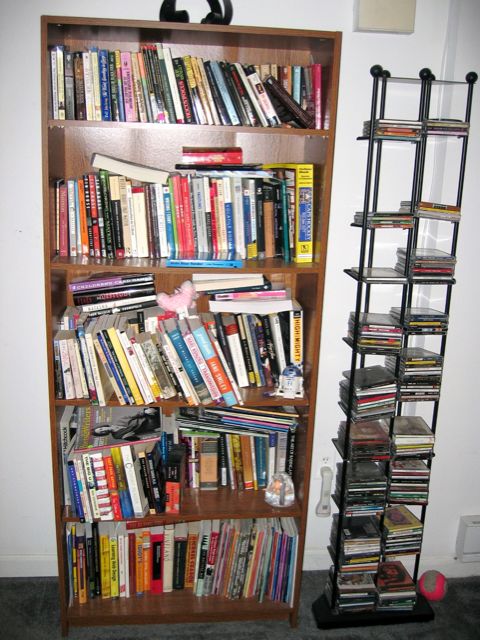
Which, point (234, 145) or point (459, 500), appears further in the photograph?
point (459, 500)

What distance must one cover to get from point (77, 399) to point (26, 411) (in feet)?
1.59

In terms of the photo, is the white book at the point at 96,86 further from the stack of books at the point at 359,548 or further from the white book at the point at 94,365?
the stack of books at the point at 359,548

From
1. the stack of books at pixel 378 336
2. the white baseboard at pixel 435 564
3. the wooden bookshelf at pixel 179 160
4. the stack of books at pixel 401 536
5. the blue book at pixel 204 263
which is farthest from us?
the white baseboard at pixel 435 564

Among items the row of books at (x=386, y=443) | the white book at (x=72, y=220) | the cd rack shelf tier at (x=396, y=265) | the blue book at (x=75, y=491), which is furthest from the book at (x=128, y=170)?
the row of books at (x=386, y=443)

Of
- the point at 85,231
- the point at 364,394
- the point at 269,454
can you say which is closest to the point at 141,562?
the point at 269,454

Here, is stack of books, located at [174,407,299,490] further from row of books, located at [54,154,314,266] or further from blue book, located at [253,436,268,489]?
row of books, located at [54,154,314,266]

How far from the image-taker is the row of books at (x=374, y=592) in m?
2.08

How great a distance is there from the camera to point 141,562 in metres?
2.09

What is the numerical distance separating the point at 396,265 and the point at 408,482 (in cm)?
82

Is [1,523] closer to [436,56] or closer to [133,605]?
[133,605]

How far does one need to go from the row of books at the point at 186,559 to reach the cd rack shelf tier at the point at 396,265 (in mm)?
217

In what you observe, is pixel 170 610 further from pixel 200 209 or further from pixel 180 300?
pixel 200 209

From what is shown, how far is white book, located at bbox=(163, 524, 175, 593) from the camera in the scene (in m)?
2.05

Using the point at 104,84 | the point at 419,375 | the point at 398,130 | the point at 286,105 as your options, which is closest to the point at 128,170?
the point at 104,84
